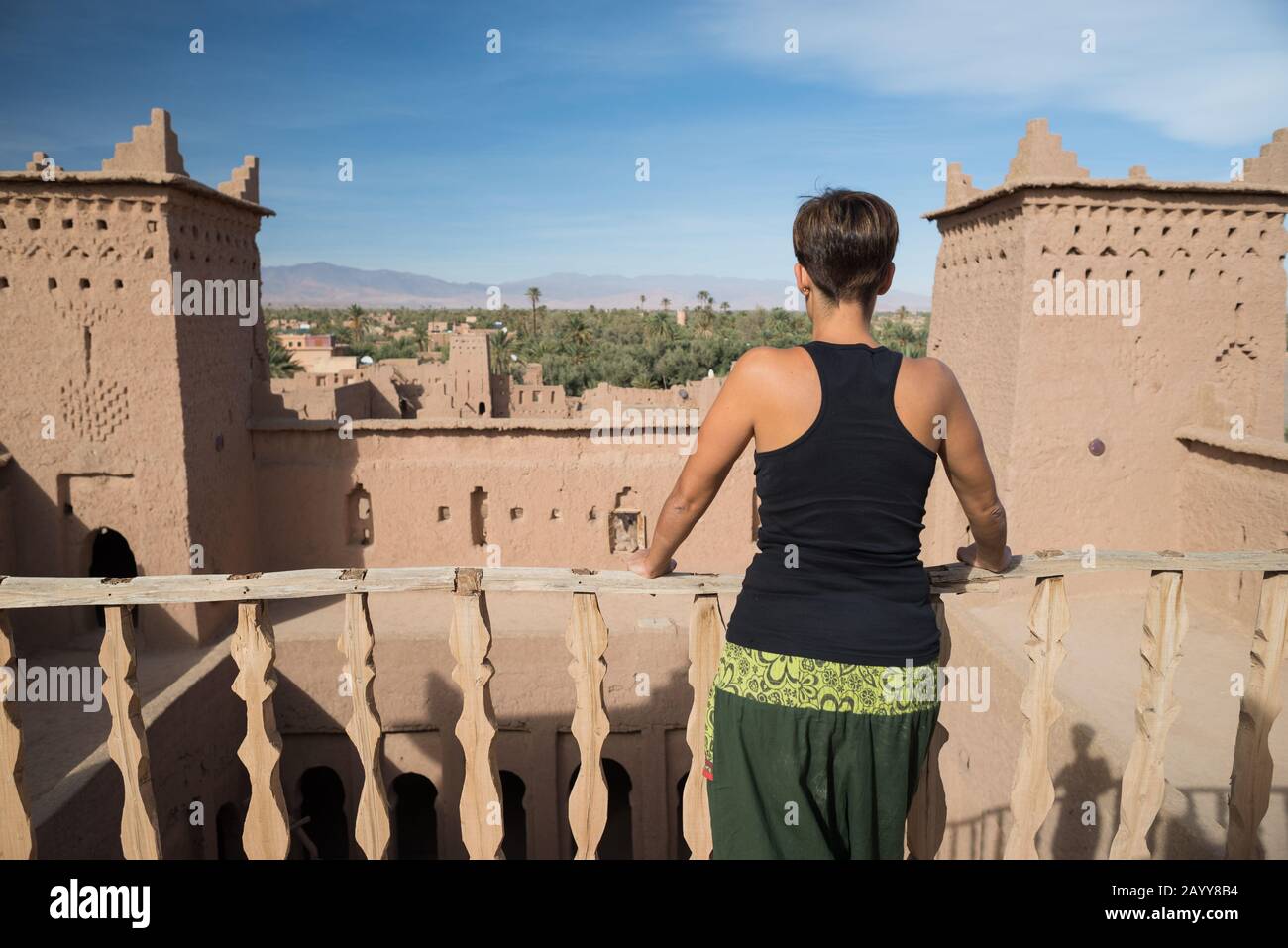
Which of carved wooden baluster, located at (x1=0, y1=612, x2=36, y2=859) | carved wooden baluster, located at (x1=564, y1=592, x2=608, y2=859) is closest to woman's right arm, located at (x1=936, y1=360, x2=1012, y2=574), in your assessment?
carved wooden baluster, located at (x1=564, y1=592, x2=608, y2=859)

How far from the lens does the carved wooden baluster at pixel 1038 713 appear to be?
281 cm

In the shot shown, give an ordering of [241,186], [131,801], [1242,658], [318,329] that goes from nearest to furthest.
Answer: [131,801] < [1242,658] < [241,186] < [318,329]

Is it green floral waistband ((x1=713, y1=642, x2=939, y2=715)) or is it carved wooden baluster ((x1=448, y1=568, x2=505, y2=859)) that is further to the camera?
carved wooden baluster ((x1=448, y1=568, x2=505, y2=859))

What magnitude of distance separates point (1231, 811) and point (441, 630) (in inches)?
384

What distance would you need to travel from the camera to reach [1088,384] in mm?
12211

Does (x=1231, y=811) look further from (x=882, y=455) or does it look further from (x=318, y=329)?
(x=318, y=329)

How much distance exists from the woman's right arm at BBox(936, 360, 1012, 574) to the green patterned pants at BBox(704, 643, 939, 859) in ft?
1.62

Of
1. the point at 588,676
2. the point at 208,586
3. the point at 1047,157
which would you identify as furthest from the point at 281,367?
the point at 588,676

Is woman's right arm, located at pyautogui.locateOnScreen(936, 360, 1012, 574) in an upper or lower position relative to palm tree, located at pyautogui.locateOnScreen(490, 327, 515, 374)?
lower

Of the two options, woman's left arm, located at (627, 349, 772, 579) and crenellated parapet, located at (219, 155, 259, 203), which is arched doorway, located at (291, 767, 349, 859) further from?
woman's left arm, located at (627, 349, 772, 579)

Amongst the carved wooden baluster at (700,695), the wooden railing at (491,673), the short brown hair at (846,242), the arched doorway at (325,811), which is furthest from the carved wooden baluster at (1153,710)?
the arched doorway at (325,811)

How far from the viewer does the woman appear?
2.16 meters

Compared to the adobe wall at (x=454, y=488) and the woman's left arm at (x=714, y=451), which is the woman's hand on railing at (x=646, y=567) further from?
the adobe wall at (x=454, y=488)
